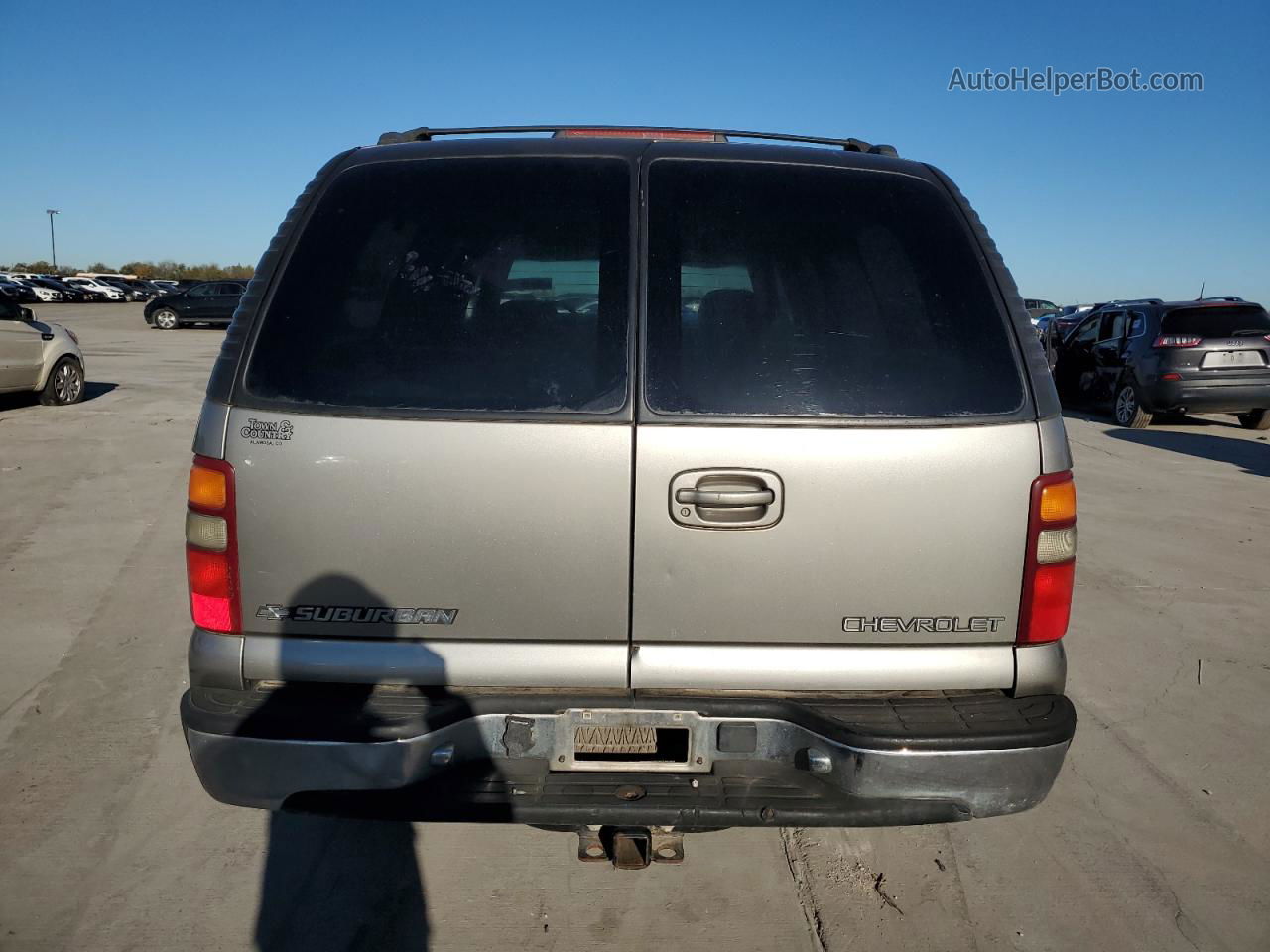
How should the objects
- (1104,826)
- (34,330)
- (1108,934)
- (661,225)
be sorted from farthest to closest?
(34,330) → (1104,826) → (1108,934) → (661,225)

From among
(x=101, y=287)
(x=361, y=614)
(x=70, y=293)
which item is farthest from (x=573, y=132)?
(x=101, y=287)

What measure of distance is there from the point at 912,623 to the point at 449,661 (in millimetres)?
1119

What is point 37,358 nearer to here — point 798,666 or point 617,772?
point 617,772

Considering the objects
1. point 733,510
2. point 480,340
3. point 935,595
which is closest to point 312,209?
point 480,340

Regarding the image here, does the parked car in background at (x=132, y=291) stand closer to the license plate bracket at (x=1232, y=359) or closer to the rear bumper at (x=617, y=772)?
the license plate bracket at (x=1232, y=359)

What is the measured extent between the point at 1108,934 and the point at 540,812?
1689 millimetres

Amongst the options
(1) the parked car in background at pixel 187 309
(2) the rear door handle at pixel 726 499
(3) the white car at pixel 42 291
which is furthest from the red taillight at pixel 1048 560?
(3) the white car at pixel 42 291

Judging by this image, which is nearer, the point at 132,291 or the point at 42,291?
the point at 42,291

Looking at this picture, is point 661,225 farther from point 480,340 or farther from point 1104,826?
point 1104,826

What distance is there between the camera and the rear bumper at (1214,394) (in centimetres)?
1220

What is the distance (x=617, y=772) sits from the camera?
2348 mm

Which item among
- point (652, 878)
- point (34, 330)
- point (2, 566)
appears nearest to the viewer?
point (652, 878)

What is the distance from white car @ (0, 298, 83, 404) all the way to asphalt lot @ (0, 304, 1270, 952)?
7.85m

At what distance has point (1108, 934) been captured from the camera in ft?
8.94
